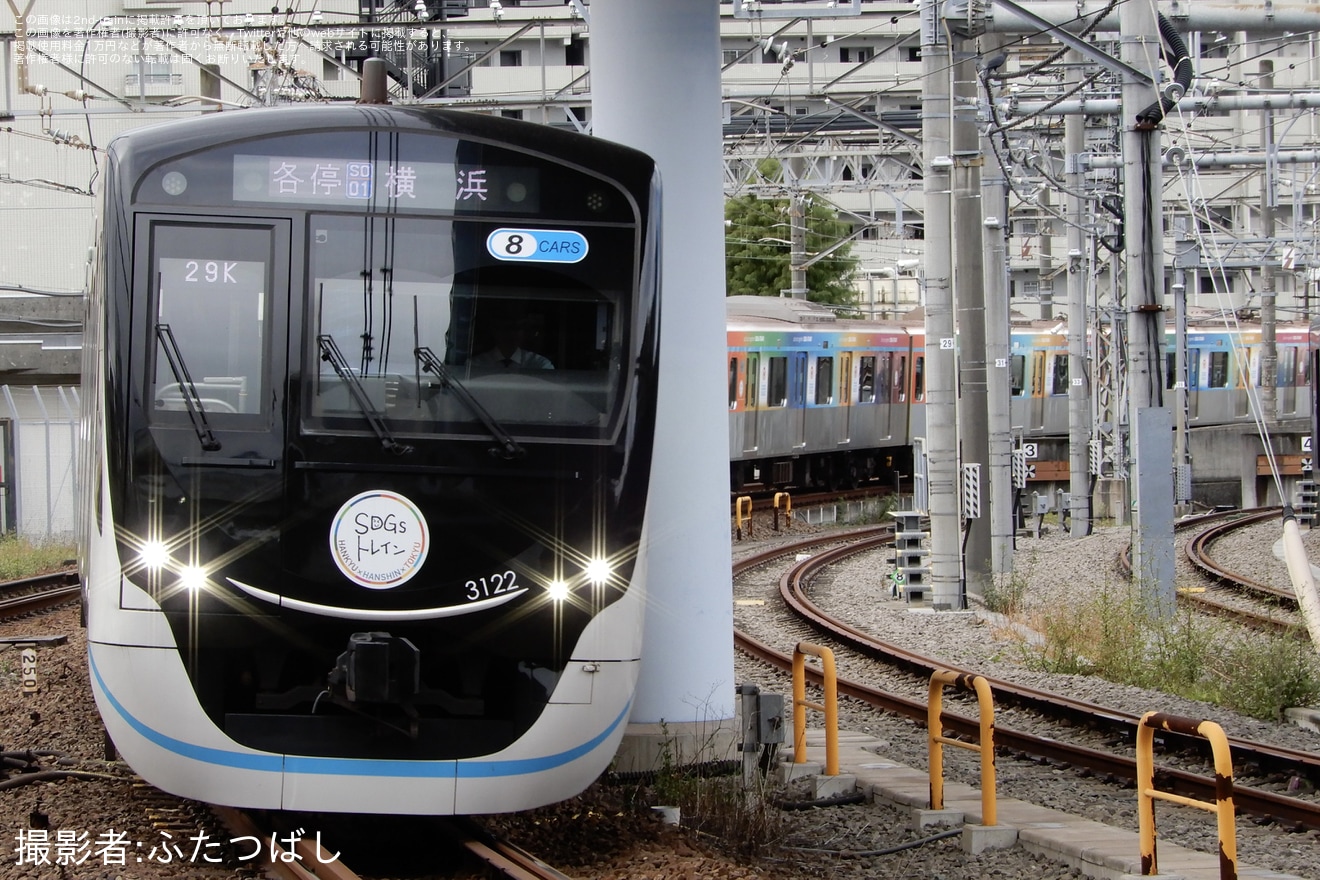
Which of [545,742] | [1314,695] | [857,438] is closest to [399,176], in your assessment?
[545,742]

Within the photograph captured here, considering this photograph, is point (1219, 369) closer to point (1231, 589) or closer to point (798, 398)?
point (798, 398)

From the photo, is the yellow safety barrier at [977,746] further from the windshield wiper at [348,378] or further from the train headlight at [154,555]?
the train headlight at [154,555]

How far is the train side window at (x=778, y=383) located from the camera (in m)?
29.0

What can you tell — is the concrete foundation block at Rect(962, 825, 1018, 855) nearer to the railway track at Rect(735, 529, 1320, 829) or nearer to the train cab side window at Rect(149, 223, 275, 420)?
the railway track at Rect(735, 529, 1320, 829)

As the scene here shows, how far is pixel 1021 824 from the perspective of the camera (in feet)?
24.5

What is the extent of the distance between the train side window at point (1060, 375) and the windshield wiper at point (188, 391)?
3243 centimetres

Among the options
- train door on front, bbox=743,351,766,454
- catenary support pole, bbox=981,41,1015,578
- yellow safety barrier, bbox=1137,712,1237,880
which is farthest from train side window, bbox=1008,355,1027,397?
yellow safety barrier, bbox=1137,712,1237,880

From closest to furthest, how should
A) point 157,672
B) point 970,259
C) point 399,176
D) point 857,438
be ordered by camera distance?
point 157,672 → point 399,176 → point 970,259 → point 857,438

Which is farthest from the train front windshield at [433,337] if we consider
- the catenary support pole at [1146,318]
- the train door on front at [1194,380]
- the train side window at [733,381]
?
the train door on front at [1194,380]

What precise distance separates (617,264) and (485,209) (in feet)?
1.92

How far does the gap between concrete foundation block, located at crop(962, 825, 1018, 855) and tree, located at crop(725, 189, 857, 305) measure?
3772 cm

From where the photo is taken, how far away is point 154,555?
6.09 metres

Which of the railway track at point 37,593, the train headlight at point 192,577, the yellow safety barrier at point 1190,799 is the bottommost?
the railway track at point 37,593

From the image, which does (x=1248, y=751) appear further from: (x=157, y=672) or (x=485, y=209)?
(x=157, y=672)
